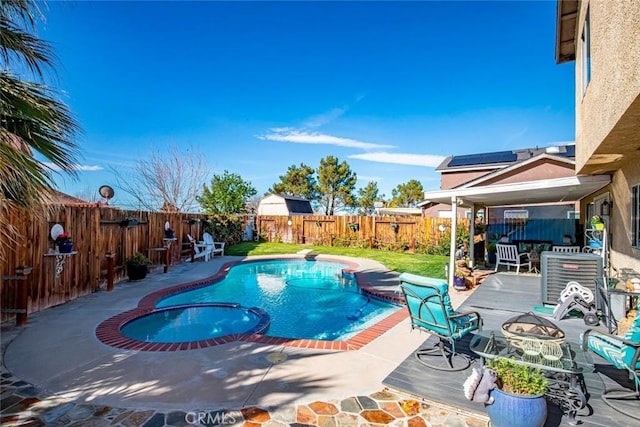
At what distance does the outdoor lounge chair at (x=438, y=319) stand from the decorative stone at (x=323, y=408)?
170cm

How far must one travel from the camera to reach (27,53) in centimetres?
355

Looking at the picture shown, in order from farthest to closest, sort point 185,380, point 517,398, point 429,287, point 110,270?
point 110,270, point 429,287, point 185,380, point 517,398

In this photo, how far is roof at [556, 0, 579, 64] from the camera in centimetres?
750

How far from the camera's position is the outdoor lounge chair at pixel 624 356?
3361 mm

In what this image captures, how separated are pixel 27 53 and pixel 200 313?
6.56 meters

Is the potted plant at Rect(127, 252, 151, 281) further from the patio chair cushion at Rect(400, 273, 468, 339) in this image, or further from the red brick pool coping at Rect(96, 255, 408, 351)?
the patio chair cushion at Rect(400, 273, 468, 339)

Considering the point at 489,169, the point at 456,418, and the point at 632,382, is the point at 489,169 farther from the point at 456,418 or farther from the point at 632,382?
the point at 456,418

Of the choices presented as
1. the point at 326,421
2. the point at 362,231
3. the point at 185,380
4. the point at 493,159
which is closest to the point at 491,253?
the point at 362,231

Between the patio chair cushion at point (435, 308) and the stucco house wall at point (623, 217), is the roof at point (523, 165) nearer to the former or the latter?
the stucco house wall at point (623, 217)

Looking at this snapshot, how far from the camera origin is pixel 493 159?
23062mm

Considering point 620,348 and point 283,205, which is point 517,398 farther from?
point 283,205

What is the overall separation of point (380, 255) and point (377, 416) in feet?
49.1

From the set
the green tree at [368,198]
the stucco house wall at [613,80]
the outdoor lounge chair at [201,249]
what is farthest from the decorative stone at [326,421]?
the green tree at [368,198]

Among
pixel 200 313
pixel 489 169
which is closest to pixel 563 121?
pixel 489 169
